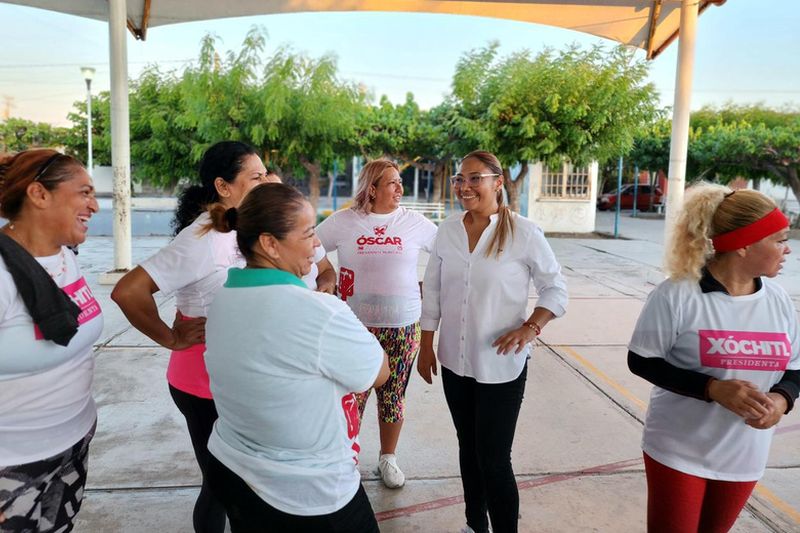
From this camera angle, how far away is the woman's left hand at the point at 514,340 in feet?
8.02

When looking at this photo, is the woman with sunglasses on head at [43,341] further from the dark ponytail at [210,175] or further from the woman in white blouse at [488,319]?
the woman in white blouse at [488,319]

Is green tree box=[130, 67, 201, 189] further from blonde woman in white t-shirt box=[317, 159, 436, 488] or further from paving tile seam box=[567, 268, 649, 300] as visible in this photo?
blonde woman in white t-shirt box=[317, 159, 436, 488]

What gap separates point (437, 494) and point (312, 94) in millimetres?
14720

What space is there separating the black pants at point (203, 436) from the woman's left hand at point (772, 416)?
1.77 m

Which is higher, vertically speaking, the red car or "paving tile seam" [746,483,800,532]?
the red car

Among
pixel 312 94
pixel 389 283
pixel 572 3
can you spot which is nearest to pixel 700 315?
pixel 389 283

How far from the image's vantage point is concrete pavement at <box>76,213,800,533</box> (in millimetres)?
2971

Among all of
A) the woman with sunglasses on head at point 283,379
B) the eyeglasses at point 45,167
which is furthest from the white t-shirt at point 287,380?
the eyeglasses at point 45,167

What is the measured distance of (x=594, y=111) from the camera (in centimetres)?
1528

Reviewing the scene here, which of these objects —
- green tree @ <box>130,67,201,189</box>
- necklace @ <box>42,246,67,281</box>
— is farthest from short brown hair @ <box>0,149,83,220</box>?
green tree @ <box>130,67,201,189</box>

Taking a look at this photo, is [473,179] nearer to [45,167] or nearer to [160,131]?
[45,167]

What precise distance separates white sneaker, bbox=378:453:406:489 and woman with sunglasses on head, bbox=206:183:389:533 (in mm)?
1726

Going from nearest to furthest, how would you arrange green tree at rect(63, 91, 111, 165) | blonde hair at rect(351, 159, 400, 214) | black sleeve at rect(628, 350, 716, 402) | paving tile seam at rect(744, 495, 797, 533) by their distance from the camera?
black sleeve at rect(628, 350, 716, 402)
paving tile seam at rect(744, 495, 797, 533)
blonde hair at rect(351, 159, 400, 214)
green tree at rect(63, 91, 111, 165)

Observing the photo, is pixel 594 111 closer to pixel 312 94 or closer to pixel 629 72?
pixel 629 72
